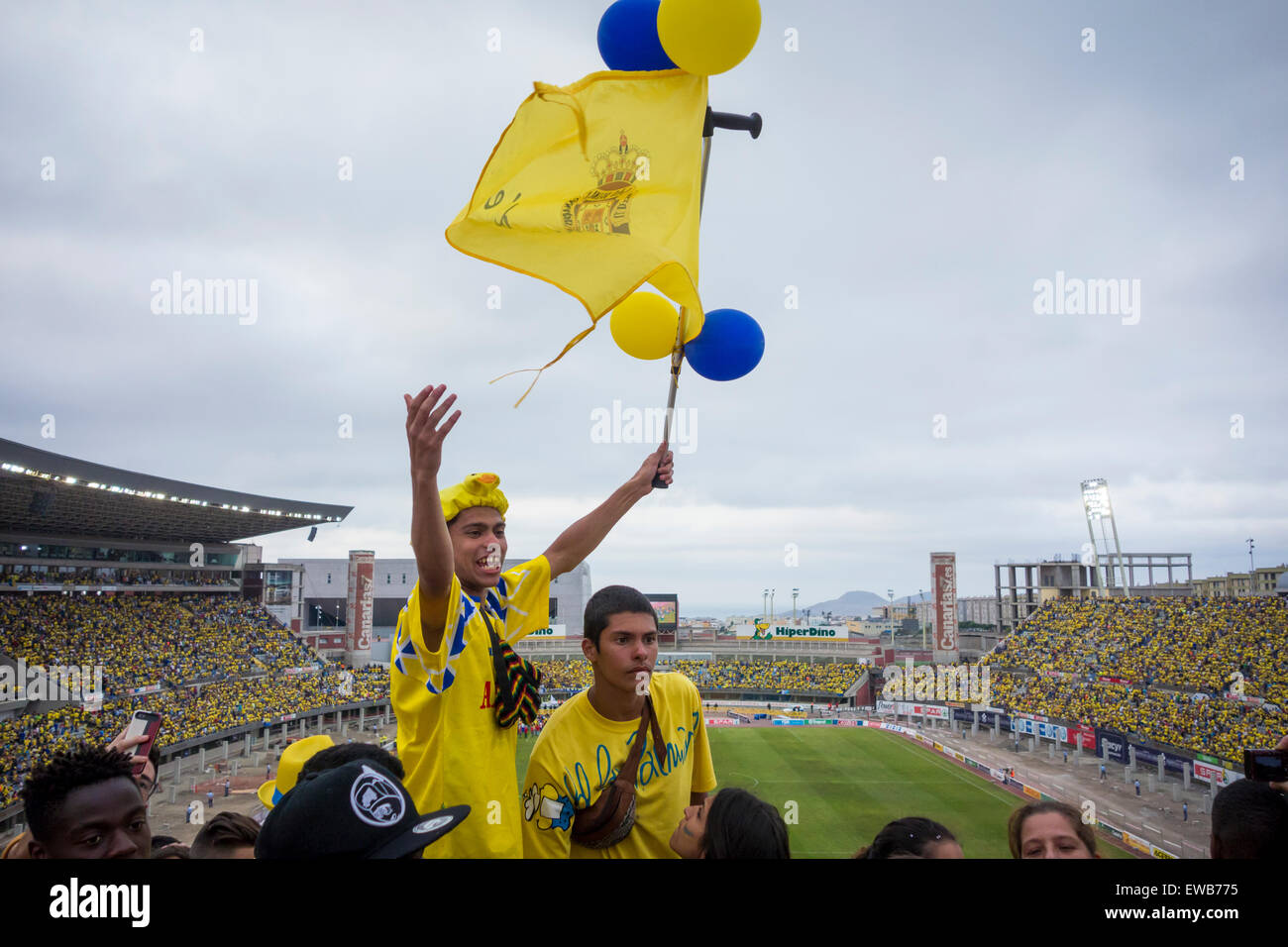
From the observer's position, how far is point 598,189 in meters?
3.98

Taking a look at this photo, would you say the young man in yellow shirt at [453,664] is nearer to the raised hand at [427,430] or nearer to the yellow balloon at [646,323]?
the raised hand at [427,430]

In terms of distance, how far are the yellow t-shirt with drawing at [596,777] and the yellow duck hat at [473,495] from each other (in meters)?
1.19

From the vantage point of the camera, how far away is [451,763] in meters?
2.97

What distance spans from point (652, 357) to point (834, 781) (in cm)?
2889


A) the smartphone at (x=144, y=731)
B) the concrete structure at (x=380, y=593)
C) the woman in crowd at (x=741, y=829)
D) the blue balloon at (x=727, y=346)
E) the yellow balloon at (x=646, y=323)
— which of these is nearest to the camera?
the woman in crowd at (x=741, y=829)

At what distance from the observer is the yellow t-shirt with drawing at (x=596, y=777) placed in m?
3.34

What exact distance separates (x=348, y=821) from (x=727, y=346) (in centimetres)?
321

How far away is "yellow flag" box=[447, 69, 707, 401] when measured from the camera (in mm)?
3682

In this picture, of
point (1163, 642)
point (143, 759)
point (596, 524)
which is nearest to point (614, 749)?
point (596, 524)

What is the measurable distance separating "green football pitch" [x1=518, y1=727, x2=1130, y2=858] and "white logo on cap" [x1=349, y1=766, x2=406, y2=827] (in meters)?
18.5

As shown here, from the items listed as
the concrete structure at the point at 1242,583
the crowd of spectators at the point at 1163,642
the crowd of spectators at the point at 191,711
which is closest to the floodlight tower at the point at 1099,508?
the crowd of spectators at the point at 1163,642

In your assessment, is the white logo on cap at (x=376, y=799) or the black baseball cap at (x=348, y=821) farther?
the white logo on cap at (x=376, y=799)
